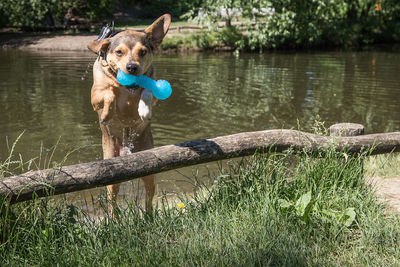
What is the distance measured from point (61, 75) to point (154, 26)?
1354 cm

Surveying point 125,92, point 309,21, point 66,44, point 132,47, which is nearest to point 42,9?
point 66,44

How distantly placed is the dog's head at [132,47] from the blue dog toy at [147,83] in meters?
0.05

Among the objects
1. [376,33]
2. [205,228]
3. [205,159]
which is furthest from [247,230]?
[376,33]

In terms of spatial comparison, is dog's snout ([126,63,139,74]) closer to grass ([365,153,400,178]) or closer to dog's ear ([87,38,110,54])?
dog's ear ([87,38,110,54])

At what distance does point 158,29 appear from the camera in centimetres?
466

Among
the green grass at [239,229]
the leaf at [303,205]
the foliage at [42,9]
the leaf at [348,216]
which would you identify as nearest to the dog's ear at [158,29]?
the green grass at [239,229]

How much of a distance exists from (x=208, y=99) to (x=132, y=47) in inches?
353

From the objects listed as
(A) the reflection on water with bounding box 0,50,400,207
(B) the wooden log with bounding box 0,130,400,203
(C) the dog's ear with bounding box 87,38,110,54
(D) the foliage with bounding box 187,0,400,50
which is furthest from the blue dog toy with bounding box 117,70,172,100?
(D) the foliage with bounding box 187,0,400,50

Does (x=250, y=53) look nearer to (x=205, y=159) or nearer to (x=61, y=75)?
(x=61, y=75)

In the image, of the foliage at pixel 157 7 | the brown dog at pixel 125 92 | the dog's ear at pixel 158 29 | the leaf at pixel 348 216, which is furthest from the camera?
the foliage at pixel 157 7

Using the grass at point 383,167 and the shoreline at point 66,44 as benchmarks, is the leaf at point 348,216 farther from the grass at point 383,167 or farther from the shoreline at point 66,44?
the shoreline at point 66,44

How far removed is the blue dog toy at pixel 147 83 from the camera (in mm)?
4180

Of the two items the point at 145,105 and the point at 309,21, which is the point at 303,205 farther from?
the point at 309,21

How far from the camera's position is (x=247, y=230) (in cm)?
360
